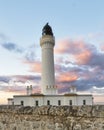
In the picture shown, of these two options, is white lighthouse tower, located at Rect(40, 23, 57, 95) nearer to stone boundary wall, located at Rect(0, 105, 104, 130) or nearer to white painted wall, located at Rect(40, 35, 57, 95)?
white painted wall, located at Rect(40, 35, 57, 95)

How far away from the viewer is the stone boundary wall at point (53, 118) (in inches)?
197

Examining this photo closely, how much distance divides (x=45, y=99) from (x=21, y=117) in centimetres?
3988

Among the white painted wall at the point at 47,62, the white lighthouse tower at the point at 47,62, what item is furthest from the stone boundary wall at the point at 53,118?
the white painted wall at the point at 47,62

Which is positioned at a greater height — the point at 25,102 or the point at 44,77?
the point at 44,77

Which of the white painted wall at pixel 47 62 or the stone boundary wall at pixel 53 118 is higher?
the white painted wall at pixel 47 62

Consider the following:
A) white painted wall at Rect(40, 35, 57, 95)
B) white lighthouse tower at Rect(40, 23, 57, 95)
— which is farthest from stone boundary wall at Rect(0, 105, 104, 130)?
white painted wall at Rect(40, 35, 57, 95)

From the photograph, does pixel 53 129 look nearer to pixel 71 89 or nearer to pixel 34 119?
pixel 34 119

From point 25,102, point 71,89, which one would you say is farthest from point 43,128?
point 71,89

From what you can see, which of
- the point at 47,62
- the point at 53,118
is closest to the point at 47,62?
the point at 47,62

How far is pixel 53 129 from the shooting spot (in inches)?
210

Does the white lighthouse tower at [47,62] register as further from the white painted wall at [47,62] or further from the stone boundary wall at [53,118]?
the stone boundary wall at [53,118]

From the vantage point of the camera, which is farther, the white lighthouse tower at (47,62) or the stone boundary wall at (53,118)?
the white lighthouse tower at (47,62)

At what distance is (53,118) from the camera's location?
5.41 metres

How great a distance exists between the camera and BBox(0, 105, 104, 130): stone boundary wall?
4998 millimetres
